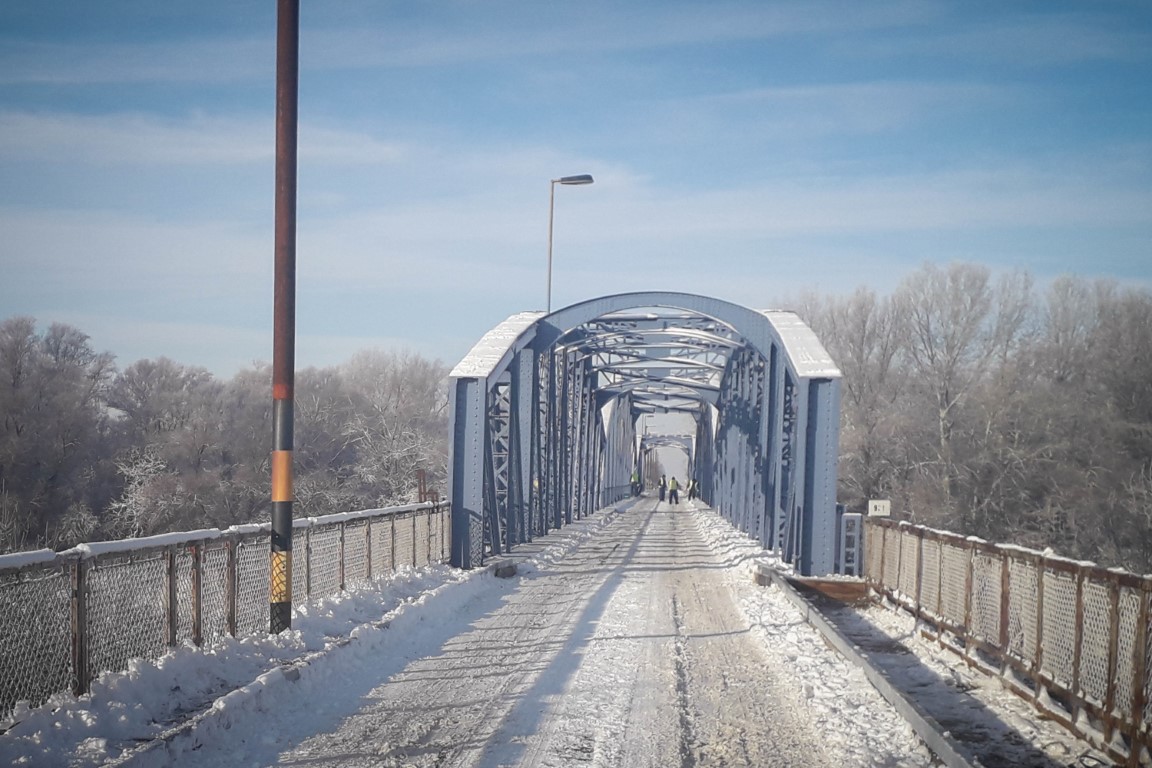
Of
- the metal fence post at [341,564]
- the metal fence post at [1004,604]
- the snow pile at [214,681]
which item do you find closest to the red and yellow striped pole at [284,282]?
the snow pile at [214,681]

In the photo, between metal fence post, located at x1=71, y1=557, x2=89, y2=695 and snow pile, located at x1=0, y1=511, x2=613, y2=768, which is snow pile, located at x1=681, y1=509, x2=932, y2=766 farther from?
metal fence post, located at x1=71, y1=557, x2=89, y2=695

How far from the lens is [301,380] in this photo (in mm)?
59781

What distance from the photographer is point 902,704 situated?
6.96 m

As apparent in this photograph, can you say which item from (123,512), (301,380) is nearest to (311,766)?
(123,512)

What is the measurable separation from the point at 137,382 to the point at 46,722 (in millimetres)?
46921

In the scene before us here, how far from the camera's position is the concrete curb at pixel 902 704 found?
577 cm

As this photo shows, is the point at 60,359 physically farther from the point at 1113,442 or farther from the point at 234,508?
the point at 1113,442

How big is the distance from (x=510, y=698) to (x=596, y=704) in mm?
685

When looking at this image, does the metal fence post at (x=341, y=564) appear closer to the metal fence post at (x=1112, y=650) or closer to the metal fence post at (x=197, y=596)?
the metal fence post at (x=197, y=596)

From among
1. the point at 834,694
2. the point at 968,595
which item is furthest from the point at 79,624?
the point at 968,595

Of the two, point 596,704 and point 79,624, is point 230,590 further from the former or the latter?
point 596,704

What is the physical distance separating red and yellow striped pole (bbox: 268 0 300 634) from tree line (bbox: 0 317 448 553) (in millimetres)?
21684

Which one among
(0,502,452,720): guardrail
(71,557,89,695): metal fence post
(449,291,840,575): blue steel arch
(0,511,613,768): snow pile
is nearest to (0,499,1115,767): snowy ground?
(0,511,613,768): snow pile

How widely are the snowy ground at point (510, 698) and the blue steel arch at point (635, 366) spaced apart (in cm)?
405
